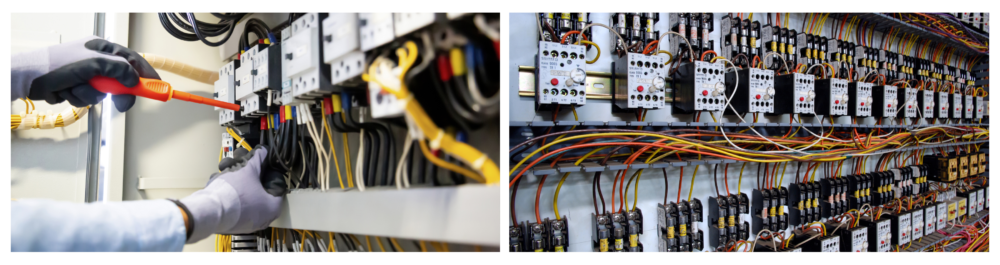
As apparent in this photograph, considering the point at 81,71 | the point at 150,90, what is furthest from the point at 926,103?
the point at 81,71

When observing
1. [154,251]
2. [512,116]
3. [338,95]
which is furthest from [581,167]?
[154,251]

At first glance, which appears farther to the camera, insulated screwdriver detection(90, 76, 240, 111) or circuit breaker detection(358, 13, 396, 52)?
insulated screwdriver detection(90, 76, 240, 111)

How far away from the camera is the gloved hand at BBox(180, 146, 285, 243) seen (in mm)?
782

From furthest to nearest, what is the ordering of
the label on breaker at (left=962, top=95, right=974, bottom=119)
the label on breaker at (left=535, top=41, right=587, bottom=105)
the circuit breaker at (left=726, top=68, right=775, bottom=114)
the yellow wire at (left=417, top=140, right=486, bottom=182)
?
the label on breaker at (left=962, top=95, right=974, bottom=119) < the circuit breaker at (left=726, top=68, right=775, bottom=114) < the label on breaker at (left=535, top=41, right=587, bottom=105) < the yellow wire at (left=417, top=140, right=486, bottom=182)

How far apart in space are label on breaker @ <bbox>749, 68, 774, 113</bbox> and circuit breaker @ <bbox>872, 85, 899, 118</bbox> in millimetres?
954

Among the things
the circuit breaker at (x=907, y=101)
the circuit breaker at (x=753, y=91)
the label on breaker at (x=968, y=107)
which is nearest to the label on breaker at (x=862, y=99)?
the circuit breaker at (x=907, y=101)

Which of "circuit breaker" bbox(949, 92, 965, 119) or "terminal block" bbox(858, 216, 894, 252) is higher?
"circuit breaker" bbox(949, 92, 965, 119)

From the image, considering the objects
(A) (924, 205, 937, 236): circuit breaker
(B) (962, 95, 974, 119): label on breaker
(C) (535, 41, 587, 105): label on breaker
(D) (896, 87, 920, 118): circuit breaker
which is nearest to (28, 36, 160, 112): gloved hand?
(C) (535, 41, 587, 105): label on breaker

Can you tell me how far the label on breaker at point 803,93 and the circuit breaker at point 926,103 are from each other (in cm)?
119

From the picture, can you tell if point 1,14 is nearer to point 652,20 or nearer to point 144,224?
point 144,224

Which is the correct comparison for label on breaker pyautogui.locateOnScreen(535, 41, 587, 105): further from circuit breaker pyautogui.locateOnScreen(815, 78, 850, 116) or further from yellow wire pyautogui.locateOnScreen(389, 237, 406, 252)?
circuit breaker pyautogui.locateOnScreen(815, 78, 850, 116)

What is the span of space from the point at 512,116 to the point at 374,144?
1.92 ft

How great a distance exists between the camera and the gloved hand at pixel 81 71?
0.71m

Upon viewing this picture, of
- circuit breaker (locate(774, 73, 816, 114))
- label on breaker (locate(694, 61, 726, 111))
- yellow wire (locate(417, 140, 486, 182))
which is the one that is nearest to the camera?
yellow wire (locate(417, 140, 486, 182))
